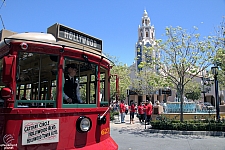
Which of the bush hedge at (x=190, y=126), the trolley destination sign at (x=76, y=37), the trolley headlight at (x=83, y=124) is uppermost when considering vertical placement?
the trolley destination sign at (x=76, y=37)

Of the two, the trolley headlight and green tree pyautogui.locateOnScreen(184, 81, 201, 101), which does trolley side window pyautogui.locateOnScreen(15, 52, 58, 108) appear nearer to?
the trolley headlight

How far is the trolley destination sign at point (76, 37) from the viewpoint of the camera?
3.73 metres

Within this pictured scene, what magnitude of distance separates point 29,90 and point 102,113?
1.92 m

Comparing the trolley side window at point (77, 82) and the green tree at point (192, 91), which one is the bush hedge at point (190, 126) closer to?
the trolley side window at point (77, 82)

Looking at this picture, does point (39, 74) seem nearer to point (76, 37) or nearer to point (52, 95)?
point (52, 95)

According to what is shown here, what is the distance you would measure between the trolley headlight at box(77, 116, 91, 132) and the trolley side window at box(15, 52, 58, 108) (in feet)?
1.78

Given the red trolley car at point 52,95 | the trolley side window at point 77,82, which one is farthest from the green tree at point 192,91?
the red trolley car at point 52,95

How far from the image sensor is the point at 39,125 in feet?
10.6

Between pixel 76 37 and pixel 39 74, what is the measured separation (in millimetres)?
980

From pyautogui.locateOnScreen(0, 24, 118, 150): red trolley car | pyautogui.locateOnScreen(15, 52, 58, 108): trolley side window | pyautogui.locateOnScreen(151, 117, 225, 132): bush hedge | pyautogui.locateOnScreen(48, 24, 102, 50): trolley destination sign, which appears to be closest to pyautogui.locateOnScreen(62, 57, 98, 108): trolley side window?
pyautogui.locateOnScreen(0, 24, 118, 150): red trolley car

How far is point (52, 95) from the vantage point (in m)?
3.77

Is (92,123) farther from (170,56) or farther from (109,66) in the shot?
(170,56)

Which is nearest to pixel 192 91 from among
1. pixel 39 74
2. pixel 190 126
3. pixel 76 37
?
pixel 190 126

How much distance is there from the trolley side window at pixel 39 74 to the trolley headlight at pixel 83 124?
542mm
